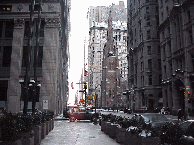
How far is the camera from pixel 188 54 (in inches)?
1423

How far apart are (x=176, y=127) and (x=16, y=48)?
3431cm

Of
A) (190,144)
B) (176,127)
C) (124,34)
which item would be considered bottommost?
(190,144)

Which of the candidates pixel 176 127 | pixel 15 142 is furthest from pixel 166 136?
pixel 15 142

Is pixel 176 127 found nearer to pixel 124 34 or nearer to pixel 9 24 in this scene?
pixel 9 24

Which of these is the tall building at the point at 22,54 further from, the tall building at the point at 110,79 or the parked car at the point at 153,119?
the tall building at the point at 110,79

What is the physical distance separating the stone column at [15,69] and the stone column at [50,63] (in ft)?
13.3

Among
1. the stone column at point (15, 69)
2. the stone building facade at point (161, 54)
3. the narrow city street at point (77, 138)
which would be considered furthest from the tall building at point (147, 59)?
the narrow city street at point (77, 138)

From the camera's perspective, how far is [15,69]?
3534 cm

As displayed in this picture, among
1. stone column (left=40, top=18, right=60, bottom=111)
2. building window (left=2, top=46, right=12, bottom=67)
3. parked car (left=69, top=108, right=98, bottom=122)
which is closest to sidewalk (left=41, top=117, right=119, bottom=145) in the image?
parked car (left=69, top=108, right=98, bottom=122)

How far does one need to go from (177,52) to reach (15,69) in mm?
29655

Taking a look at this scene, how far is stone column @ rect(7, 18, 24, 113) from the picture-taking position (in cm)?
3438

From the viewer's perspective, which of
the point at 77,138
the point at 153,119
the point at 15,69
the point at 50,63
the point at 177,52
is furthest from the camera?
the point at 177,52

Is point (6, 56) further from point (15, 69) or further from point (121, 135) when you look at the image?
point (121, 135)

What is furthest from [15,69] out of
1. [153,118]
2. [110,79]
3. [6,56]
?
[110,79]
